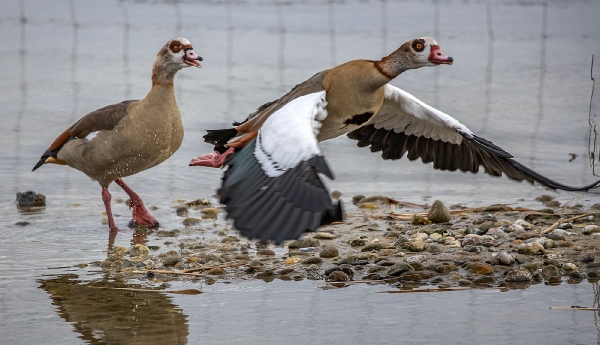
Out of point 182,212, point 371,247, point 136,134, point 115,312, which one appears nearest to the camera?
point 115,312

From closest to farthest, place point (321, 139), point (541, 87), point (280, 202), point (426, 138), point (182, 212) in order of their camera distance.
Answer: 1. point (280, 202)
2. point (321, 139)
3. point (426, 138)
4. point (182, 212)
5. point (541, 87)

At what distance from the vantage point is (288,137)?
5.56m

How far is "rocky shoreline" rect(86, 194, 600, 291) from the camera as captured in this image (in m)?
5.93

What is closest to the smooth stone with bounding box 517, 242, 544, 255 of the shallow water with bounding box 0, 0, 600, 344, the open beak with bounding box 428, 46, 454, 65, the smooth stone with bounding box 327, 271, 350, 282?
the shallow water with bounding box 0, 0, 600, 344

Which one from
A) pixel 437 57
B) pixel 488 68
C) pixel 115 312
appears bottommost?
pixel 115 312

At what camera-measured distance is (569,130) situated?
34.1ft

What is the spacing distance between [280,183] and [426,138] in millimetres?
2632

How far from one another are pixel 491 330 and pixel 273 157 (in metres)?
1.52

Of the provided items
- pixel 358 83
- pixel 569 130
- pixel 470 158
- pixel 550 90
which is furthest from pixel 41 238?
pixel 550 90

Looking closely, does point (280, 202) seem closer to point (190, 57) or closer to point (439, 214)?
point (439, 214)

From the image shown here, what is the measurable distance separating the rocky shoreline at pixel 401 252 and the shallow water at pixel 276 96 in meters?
0.25

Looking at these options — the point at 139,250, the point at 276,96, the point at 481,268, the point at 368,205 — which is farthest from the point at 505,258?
the point at 276,96

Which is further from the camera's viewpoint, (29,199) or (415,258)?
(29,199)

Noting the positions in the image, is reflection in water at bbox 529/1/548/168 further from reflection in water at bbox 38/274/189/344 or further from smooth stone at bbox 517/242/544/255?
reflection in water at bbox 38/274/189/344
